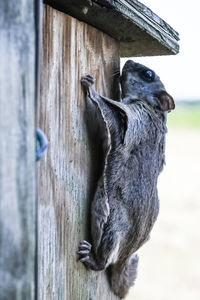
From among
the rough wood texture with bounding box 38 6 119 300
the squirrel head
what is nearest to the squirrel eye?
the squirrel head

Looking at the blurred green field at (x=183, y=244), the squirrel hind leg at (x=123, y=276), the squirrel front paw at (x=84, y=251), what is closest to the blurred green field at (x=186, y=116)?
the blurred green field at (x=183, y=244)

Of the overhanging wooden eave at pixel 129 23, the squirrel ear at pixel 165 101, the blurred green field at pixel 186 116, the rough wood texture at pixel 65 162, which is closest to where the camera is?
the rough wood texture at pixel 65 162

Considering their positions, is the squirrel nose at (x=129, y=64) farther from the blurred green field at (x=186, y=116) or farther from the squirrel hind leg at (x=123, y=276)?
the blurred green field at (x=186, y=116)

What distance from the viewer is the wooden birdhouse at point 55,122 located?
1674mm

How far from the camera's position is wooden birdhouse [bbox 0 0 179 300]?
5.49 feet

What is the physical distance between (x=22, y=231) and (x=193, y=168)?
1279 centimetres

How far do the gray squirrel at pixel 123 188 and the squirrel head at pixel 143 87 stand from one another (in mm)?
17

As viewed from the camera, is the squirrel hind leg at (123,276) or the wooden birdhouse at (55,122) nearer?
the wooden birdhouse at (55,122)

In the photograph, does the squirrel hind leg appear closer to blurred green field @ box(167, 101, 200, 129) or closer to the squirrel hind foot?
the squirrel hind foot

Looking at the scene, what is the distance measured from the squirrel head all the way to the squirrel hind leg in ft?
2.78

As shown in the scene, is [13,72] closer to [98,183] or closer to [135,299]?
[98,183]

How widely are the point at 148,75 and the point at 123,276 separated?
1.16 metres

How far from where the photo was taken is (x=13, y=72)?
1694 millimetres

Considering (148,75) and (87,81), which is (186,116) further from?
(87,81)
